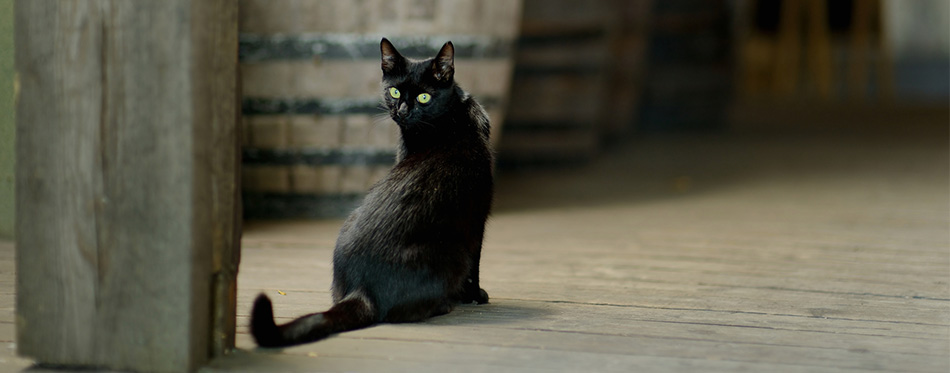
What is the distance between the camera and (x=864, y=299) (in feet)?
6.57

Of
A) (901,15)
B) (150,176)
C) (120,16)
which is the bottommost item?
(150,176)

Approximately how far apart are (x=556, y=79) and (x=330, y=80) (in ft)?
4.86

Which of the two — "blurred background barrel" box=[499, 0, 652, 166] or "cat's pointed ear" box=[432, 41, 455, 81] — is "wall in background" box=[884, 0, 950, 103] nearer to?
"blurred background barrel" box=[499, 0, 652, 166]

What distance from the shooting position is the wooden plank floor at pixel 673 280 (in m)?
1.55

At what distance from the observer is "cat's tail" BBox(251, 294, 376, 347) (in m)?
1.51

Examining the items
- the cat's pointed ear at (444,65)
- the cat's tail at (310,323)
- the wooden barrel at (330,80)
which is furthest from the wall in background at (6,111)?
the cat's tail at (310,323)

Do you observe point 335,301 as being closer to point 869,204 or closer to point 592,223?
point 592,223

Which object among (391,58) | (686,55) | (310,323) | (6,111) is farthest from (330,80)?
(686,55)

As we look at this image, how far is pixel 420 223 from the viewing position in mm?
1731

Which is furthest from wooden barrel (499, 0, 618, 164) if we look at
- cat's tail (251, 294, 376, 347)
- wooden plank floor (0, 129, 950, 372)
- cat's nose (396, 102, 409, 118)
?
cat's tail (251, 294, 376, 347)

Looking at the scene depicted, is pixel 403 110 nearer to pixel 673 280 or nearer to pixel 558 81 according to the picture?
pixel 673 280

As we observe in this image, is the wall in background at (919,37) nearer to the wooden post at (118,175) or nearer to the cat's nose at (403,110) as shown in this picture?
the cat's nose at (403,110)

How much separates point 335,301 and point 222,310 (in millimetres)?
313

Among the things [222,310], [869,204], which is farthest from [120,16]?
[869,204]
